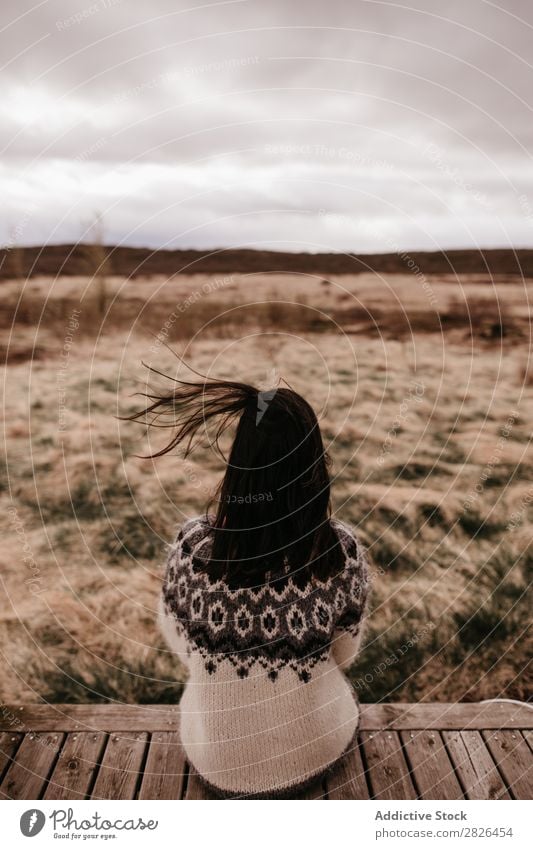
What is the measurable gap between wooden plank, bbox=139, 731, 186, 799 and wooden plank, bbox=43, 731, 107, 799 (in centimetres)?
14

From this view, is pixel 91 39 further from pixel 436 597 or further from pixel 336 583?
pixel 436 597

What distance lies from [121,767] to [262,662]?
61cm

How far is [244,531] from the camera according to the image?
1.34 m

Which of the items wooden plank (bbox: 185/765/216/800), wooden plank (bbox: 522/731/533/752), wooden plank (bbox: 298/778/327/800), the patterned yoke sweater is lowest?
wooden plank (bbox: 185/765/216/800)

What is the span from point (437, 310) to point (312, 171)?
4.82 m

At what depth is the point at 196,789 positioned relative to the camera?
163cm

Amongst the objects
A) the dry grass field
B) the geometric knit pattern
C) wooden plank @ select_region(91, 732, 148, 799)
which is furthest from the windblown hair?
wooden plank @ select_region(91, 732, 148, 799)

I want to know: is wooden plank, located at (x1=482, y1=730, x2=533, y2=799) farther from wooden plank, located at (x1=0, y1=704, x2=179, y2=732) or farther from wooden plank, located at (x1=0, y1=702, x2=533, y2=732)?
wooden plank, located at (x1=0, y1=704, x2=179, y2=732)

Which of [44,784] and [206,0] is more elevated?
[206,0]

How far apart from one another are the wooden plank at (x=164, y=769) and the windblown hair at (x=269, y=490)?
2.18ft

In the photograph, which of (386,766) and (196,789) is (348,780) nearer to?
(386,766)

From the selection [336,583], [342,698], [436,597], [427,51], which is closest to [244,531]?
[336,583]

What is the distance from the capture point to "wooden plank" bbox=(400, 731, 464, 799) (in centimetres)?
164

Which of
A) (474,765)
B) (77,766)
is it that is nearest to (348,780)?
(474,765)
